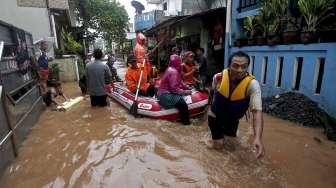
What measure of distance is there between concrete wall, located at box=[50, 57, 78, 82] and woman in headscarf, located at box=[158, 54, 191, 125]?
8940mm

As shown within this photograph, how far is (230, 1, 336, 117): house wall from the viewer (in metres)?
5.61

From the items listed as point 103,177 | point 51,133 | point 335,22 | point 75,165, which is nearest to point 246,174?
point 103,177

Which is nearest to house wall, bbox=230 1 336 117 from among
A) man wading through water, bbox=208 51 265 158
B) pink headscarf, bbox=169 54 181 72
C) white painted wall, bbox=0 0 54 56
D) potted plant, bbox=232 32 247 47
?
potted plant, bbox=232 32 247 47

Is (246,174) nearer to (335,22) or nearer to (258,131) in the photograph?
(258,131)

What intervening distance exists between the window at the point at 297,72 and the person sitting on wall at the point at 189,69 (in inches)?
98.2

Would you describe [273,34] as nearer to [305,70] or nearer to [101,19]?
[305,70]

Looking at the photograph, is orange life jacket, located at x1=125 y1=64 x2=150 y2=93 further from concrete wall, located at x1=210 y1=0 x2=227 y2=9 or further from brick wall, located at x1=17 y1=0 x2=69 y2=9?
concrete wall, located at x1=210 y1=0 x2=227 y2=9

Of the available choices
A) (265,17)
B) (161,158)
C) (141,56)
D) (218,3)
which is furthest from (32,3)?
(161,158)

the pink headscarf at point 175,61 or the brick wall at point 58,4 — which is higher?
the brick wall at point 58,4

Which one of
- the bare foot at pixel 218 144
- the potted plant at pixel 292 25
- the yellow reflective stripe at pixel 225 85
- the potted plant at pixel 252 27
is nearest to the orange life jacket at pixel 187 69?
the potted plant at pixel 292 25

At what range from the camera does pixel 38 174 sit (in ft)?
11.7

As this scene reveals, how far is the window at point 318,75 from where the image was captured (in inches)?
237

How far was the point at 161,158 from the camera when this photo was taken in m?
4.10

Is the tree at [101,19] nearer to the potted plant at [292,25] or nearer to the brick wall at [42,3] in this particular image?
the brick wall at [42,3]
